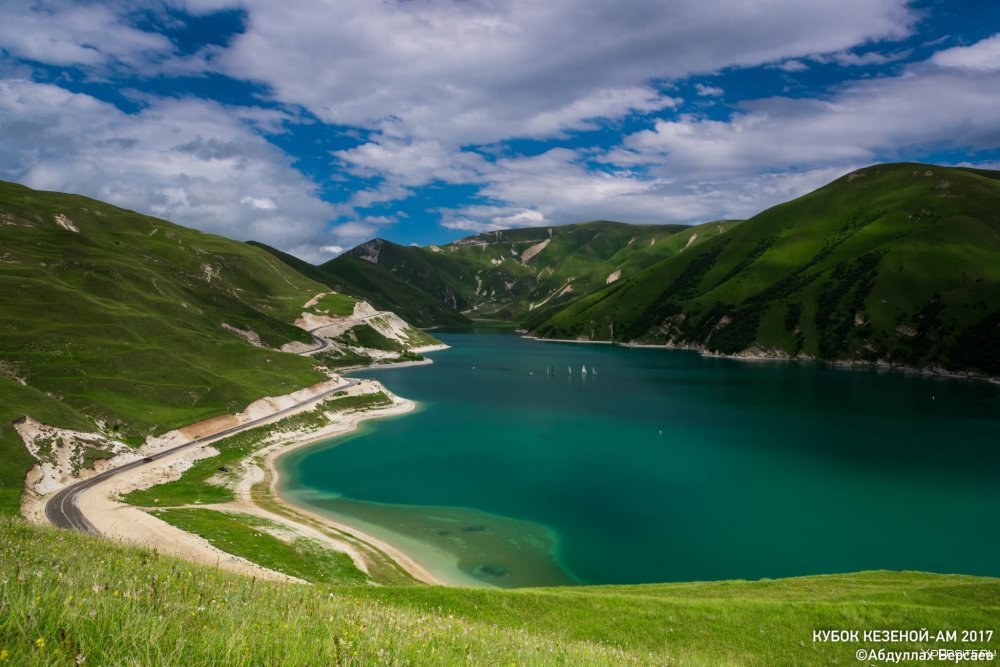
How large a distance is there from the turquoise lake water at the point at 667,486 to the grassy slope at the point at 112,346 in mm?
22465

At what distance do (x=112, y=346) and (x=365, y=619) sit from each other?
105 m

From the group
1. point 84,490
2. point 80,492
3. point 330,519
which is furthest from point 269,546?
point 84,490

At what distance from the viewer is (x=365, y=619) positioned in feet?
29.8

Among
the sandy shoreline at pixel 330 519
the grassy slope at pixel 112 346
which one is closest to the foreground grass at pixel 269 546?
the sandy shoreline at pixel 330 519

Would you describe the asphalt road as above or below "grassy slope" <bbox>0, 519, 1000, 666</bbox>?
below

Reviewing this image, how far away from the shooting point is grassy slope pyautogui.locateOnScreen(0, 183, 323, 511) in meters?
70.5

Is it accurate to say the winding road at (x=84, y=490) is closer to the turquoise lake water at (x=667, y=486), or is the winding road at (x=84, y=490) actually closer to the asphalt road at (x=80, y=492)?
the asphalt road at (x=80, y=492)

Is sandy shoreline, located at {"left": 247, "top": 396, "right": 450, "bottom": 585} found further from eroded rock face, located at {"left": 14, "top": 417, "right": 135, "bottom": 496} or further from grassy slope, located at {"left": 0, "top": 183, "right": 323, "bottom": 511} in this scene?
eroded rock face, located at {"left": 14, "top": 417, "right": 135, "bottom": 496}

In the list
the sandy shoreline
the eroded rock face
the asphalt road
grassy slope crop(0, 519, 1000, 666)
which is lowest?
the sandy shoreline

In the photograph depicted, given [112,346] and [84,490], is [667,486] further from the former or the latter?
[112,346]

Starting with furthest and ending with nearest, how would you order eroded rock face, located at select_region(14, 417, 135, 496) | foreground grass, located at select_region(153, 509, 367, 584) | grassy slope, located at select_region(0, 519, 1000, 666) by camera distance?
eroded rock face, located at select_region(14, 417, 135, 496) < foreground grass, located at select_region(153, 509, 367, 584) < grassy slope, located at select_region(0, 519, 1000, 666)

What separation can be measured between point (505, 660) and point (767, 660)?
16.0 meters

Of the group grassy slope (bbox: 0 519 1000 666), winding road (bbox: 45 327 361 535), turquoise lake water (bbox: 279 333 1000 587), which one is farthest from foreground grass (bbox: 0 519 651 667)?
winding road (bbox: 45 327 361 535)

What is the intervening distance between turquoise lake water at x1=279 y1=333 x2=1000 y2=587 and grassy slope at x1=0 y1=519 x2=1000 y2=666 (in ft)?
62.3
